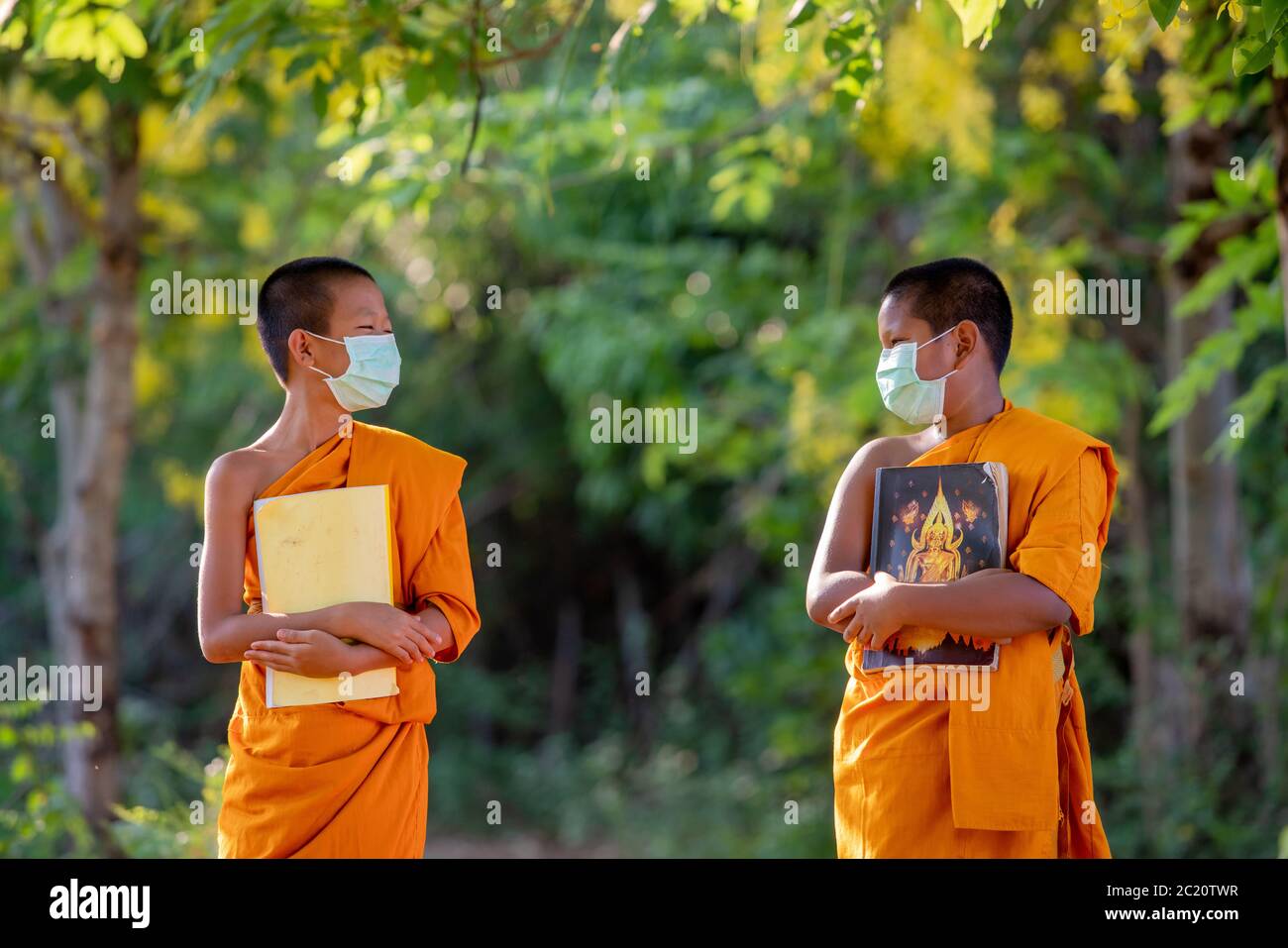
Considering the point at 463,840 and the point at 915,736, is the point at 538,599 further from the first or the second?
the point at 915,736

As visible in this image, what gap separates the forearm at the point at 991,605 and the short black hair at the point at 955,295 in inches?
24.0

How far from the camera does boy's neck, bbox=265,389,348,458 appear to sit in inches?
129

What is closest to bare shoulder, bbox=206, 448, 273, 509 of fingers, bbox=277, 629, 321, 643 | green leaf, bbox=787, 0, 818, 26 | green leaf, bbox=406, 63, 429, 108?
fingers, bbox=277, 629, 321, 643

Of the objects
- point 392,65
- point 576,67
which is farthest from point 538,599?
point 392,65

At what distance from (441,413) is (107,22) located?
31.6 ft

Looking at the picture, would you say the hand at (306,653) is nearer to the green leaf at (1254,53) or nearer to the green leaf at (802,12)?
the green leaf at (802,12)

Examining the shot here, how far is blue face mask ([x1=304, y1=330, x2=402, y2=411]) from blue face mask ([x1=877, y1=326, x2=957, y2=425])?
112 cm

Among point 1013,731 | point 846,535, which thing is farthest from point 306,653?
point 1013,731

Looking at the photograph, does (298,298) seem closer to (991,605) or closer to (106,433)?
(991,605)

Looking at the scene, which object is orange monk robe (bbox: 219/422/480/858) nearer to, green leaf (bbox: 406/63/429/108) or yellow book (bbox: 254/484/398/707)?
yellow book (bbox: 254/484/398/707)

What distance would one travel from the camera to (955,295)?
10.7ft

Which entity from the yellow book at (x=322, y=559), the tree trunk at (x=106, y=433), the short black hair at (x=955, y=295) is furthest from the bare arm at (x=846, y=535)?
the tree trunk at (x=106, y=433)

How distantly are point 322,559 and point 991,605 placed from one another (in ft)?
4.71

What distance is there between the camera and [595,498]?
1198cm
